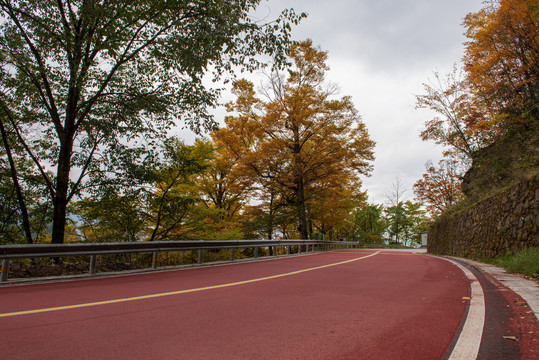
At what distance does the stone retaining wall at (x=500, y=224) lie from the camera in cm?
859

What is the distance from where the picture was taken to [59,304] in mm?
4074

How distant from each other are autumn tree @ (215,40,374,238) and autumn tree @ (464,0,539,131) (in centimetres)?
628

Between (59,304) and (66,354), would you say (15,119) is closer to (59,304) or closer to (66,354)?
(59,304)

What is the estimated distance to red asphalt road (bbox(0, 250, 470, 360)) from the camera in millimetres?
2523

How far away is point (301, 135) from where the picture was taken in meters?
19.8

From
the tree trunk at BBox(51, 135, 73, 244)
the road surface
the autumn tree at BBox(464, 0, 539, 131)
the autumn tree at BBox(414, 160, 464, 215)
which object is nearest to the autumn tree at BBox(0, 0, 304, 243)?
the tree trunk at BBox(51, 135, 73, 244)

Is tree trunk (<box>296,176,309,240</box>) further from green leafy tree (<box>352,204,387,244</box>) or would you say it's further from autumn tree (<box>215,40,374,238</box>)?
green leafy tree (<box>352,204,387,244</box>)

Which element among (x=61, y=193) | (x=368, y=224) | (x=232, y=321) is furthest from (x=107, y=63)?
(x=368, y=224)

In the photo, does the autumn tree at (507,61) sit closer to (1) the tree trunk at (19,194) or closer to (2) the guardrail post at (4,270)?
(2) the guardrail post at (4,270)

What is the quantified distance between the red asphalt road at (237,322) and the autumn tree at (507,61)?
11.3 metres

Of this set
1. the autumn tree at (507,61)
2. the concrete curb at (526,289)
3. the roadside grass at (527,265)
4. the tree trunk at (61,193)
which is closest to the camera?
the concrete curb at (526,289)

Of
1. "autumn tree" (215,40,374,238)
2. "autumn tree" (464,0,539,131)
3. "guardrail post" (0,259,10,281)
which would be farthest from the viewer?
"autumn tree" (215,40,374,238)

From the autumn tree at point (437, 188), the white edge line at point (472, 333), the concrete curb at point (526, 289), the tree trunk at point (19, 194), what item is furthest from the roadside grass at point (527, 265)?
the autumn tree at point (437, 188)

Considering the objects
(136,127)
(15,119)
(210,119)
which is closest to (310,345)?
(210,119)
